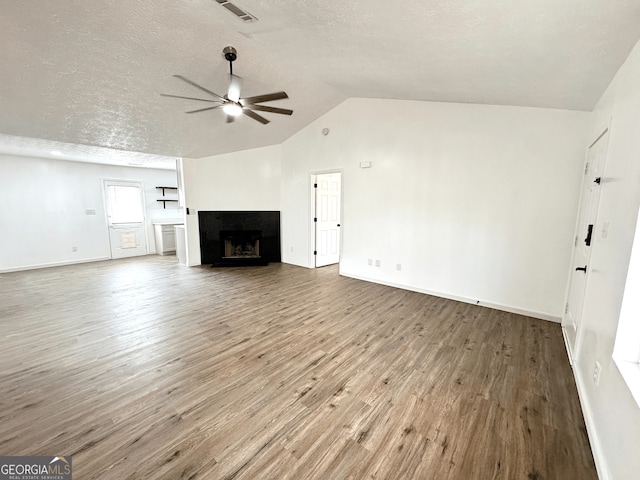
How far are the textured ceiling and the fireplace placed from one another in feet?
8.61

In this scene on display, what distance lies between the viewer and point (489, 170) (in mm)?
3594

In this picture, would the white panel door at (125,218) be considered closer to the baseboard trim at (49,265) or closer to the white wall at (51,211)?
the white wall at (51,211)

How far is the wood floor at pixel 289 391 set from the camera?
150 centimetres

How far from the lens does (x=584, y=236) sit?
2.68 metres

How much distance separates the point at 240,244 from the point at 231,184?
4.52ft

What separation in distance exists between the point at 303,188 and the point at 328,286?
2272 mm

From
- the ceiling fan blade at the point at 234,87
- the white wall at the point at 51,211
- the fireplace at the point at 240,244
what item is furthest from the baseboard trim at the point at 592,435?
the white wall at the point at 51,211

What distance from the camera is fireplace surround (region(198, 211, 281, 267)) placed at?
6.03 m

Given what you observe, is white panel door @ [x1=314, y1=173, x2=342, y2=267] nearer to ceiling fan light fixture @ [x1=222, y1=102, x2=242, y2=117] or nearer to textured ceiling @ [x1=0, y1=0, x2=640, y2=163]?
textured ceiling @ [x1=0, y1=0, x2=640, y2=163]

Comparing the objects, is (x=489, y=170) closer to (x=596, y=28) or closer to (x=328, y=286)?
(x=596, y=28)

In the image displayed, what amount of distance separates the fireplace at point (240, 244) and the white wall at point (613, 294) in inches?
215

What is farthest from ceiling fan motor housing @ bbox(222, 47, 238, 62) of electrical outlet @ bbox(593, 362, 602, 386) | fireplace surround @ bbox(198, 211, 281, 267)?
electrical outlet @ bbox(593, 362, 602, 386)

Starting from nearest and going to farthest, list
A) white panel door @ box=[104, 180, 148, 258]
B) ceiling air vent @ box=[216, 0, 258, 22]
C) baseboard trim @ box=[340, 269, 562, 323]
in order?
ceiling air vent @ box=[216, 0, 258, 22], baseboard trim @ box=[340, 269, 562, 323], white panel door @ box=[104, 180, 148, 258]

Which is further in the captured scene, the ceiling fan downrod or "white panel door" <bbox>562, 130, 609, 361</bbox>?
the ceiling fan downrod
